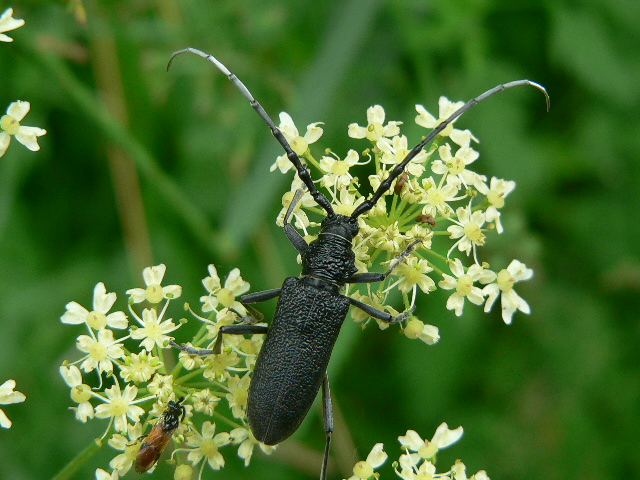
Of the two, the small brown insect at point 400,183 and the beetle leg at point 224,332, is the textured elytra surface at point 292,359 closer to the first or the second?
the beetle leg at point 224,332

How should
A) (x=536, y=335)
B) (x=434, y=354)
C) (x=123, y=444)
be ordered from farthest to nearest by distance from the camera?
(x=536, y=335), (x=434, y=354), (x=123, y=444)

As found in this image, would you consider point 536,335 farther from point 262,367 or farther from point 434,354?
point 262,367

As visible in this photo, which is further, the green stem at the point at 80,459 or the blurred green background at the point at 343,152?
the blurred green background at the point at 343,152

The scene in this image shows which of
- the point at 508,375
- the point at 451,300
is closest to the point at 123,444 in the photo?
the point at 451,300

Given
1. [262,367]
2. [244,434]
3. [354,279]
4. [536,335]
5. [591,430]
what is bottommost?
[591,430]

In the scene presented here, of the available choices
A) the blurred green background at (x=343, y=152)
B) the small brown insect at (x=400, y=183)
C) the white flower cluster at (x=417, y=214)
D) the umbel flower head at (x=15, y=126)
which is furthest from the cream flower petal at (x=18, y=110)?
the small brown insect at (x=400, y=183)

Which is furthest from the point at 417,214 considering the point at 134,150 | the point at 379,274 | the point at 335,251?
the point at 134,150

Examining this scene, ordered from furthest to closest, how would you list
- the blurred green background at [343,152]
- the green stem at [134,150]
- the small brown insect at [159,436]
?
the blurred green background at [343,152], the green stem at [134,150], the small brown insect at [159,436]
